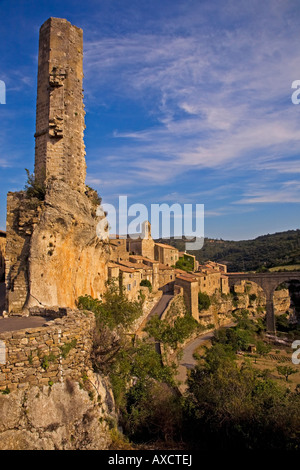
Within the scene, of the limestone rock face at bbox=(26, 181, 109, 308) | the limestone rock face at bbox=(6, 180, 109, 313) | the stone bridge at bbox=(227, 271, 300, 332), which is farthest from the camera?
the stone bridge at bbox=(227, 271, 300, 332)

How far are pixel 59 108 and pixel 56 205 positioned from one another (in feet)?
16.2

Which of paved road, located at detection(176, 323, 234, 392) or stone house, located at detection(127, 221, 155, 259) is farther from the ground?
stone house, located at detection(127, 221, 155, 259)

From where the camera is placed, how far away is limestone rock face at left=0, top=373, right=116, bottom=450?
18.4 ft

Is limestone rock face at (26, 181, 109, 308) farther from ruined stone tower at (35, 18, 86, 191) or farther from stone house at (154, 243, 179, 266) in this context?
A: stone house at (154, 243, 179, 266)

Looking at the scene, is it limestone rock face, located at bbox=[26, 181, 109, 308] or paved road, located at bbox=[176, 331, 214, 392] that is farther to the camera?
paved road, located at bbox=[176, 331, 214, 392]

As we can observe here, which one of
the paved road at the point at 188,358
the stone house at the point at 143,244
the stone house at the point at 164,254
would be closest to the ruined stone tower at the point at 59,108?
the paved road at the point at 188,358

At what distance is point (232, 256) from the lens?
464ft

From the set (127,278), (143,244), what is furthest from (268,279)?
(127,278)

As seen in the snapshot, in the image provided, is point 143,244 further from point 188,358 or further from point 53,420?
point 53,420

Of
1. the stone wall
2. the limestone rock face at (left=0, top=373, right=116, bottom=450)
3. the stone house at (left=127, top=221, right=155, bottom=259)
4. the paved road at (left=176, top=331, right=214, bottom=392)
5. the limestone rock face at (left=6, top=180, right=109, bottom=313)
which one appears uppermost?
the stone house at (left=127, top=221, right=155, bottom=259)

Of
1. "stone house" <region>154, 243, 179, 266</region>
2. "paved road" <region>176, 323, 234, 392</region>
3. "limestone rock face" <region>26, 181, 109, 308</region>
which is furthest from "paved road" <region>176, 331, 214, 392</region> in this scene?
"stone house" <region>154, 243, 179, 266</region>

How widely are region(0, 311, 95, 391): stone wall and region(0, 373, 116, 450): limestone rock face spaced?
207 millimetres
